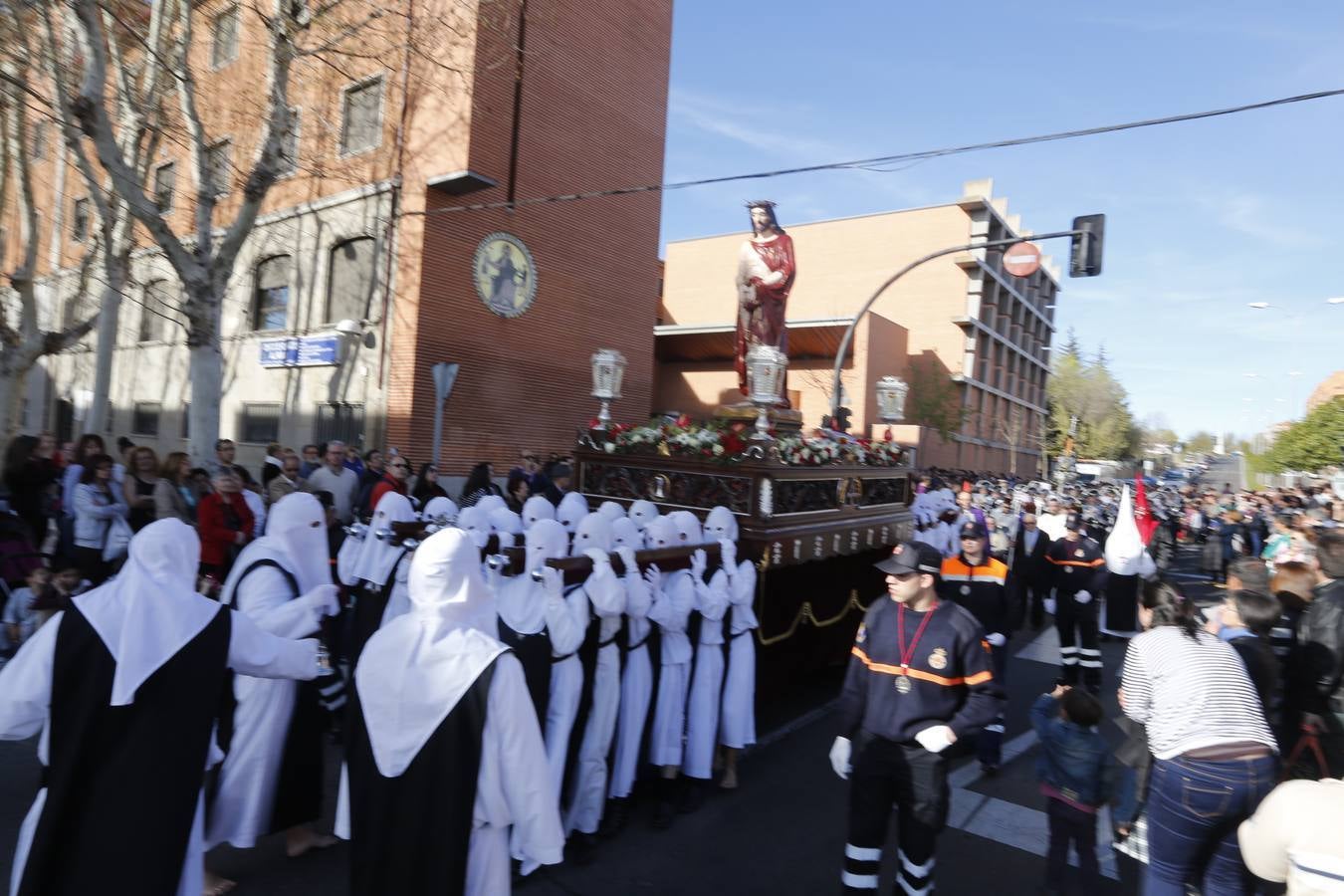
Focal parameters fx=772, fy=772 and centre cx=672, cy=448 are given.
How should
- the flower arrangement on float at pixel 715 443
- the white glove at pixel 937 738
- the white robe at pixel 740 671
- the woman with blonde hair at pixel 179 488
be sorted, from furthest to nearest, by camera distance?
the woman with blonde hair at pixel 179 488
the flower arrangement on float at pixel 715 443
the white robe at pixel 740 671
the white glove at pixel 937 738

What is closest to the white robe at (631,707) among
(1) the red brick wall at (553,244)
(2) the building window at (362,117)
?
(1) the red brick wall at (553,244)

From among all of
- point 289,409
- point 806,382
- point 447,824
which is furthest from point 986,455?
point 447,824

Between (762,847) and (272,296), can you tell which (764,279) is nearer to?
(762,847)

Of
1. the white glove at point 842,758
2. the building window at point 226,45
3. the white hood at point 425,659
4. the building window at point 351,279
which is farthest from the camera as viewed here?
the building window at point 226,45

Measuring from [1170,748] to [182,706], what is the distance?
4034mm

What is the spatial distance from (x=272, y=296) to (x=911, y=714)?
17657 mm

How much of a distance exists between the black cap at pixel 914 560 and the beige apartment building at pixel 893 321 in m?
23.4

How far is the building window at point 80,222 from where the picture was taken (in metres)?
23.1

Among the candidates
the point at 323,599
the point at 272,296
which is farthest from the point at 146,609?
the point at 272,296

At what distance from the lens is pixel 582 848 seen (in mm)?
4375

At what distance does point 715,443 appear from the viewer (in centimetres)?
667

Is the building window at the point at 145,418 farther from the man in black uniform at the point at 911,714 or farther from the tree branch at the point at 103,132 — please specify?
the man in black uniform at the point at 911,714

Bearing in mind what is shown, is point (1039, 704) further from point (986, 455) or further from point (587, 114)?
point (986, 455)

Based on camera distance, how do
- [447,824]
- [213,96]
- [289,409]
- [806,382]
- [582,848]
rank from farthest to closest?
1. [806,382]
2. [213,96]
3. [289,409]
4. [582,848]
5. [447,824]
